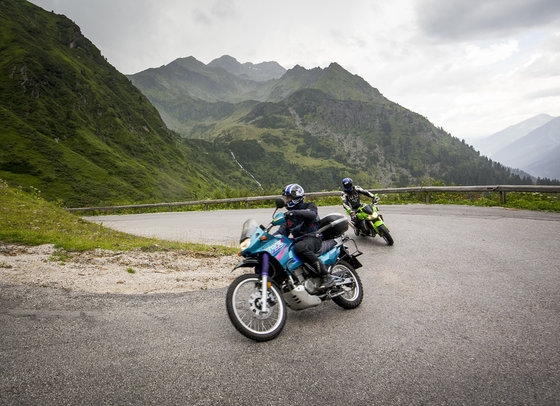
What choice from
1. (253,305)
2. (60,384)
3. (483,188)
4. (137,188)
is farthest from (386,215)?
(137,188)

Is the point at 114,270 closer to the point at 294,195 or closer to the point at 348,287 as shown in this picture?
the point at 294,195

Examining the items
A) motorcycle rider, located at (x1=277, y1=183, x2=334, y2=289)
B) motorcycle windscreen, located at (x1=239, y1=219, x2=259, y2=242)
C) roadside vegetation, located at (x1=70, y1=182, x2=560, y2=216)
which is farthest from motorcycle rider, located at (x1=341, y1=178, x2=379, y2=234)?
roadside vegetation, located at (x1=70, y1=182, x2=560, y2=216)

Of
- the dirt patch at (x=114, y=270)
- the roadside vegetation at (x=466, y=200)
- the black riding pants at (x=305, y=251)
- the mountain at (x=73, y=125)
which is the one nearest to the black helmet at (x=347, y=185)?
the dirt patch at (x=114, y=270)

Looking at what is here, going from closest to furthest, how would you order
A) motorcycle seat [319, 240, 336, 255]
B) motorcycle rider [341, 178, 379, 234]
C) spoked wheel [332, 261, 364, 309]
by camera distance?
1. spoked wheel [332, 261, 364, 309]
2. motorcycle seat [319, 240, 336, 255]
3. motorcycle rider [341, 178, 379, 234]

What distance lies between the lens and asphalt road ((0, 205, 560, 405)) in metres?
2.77

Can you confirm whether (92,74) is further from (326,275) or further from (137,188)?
(326,275)

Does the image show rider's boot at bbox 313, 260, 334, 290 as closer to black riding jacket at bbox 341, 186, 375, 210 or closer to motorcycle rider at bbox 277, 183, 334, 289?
motorcycle rider at bbox 277, 183, 334, 289

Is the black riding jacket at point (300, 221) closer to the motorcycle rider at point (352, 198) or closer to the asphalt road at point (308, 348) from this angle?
the asphalt road at point (308, 348)

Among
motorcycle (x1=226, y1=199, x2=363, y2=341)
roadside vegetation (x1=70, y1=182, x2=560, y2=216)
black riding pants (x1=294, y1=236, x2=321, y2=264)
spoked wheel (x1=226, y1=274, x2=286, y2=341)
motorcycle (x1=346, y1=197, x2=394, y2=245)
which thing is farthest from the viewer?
roadside vegetation (x1=70, y1=182, x2=560, y2=216)

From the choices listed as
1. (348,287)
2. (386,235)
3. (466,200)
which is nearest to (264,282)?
(348,287)

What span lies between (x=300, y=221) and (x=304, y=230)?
277mm

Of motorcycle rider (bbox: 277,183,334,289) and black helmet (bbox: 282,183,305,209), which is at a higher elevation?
black helmet (bbox: 282,183,305,209)

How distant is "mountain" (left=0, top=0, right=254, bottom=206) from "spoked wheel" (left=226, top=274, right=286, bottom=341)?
227ft

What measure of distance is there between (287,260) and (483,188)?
14.2 meters
